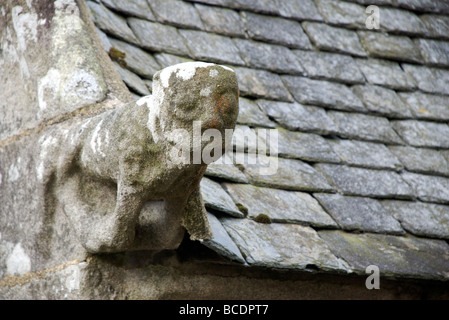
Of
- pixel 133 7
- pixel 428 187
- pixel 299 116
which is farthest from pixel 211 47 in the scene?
pixel 428 187

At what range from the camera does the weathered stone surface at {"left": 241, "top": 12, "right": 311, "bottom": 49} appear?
3.93 metres

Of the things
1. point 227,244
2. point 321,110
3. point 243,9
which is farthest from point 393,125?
point 227,244

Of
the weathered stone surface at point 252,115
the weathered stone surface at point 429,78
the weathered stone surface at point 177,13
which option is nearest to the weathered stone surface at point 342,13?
the weathered stone surface at point 429,78

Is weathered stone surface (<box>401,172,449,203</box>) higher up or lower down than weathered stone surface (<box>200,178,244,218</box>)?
higher up

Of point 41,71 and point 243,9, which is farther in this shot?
point 243,9

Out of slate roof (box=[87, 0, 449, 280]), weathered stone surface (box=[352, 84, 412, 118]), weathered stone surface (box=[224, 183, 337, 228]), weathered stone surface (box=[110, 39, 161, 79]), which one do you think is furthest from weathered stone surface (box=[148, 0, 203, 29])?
weathered stone surface (box=[224, 183, 337, 228])

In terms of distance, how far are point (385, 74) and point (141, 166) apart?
228 centimetres

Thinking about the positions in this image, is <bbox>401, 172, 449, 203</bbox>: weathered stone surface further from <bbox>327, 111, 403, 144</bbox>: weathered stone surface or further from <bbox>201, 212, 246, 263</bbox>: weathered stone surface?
<bbox>201, 212, 246, 263</bbox>: weathered stone surface

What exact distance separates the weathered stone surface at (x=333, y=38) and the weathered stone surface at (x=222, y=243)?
69.8 inches

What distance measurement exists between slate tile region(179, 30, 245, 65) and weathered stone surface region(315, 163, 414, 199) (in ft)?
2.40

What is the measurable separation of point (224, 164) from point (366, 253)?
0.65m

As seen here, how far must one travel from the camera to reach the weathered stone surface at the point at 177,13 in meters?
3.69

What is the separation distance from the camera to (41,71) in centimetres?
285
